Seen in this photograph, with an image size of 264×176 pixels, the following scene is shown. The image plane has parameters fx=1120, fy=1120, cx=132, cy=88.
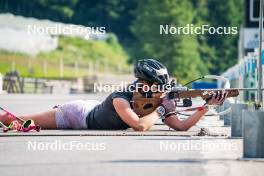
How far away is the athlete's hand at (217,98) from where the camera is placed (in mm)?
13789

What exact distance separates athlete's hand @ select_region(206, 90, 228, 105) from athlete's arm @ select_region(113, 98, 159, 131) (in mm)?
742

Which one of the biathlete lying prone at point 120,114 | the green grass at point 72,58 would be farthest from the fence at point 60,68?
the biathlete lying prone at point 120,114

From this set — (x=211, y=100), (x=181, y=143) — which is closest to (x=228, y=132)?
(x=211, y=100)

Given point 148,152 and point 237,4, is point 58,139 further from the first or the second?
point 237,4

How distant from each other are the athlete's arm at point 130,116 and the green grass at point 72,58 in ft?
232

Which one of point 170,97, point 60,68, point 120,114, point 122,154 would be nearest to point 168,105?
point 170,97

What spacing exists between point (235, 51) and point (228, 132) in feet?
303

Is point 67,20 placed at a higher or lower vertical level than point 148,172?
higher

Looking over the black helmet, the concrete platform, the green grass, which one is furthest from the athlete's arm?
the green grass

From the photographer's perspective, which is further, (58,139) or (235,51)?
(235,51)

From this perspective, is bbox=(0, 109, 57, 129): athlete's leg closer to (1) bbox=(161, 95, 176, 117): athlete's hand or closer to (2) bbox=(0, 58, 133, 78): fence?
(1) bbox=(161, 95, 176, 117): athlete's hand

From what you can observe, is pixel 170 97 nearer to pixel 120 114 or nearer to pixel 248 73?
pixel 120 114

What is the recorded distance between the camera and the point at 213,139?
1352cm

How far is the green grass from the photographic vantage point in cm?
9238
